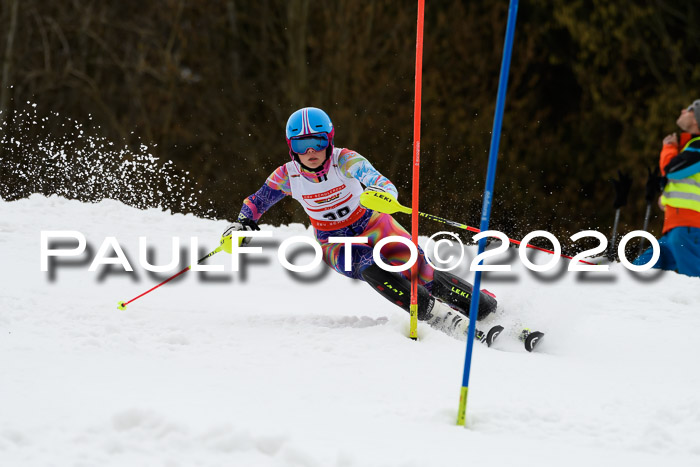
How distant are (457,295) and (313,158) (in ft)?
4.57

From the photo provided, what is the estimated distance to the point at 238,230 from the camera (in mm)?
5379

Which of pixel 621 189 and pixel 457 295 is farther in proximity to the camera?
pixel 621 189

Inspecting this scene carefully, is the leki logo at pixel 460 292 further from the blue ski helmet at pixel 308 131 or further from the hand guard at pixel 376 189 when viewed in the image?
the blue ski helmet at pixel 308 131

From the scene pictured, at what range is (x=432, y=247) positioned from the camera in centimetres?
884

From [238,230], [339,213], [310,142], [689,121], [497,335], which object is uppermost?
[689,121]

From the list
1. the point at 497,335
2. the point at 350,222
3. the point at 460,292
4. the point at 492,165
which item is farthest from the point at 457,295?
the point at 492,165

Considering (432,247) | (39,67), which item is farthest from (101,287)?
(39,67)

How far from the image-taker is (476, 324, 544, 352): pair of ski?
4742 millimetres

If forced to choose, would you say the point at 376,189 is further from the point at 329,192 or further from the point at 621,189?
the point at 621,189

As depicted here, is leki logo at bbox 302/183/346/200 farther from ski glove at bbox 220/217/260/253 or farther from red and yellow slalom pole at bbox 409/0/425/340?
red and yellow slalom pole at bbox 409/0/425/340

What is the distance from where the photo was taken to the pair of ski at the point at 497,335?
4.74 m

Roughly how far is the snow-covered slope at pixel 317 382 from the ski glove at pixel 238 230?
0.50 m

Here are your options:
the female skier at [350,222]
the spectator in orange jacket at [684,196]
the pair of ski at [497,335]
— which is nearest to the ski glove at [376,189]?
the female skier at [350,222]

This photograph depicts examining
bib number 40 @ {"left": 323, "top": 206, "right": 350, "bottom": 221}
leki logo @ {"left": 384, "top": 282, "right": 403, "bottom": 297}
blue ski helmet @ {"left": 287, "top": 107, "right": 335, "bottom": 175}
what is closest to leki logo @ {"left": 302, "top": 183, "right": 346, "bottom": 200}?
bib number 40 @ {"left": 323, "top": 206, "right": 350, "bottom": 221}
